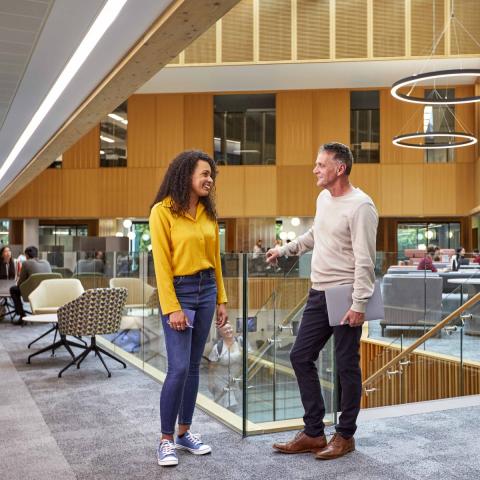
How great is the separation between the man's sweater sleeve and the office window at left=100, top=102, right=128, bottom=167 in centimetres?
1859

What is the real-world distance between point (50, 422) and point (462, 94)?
18.5 meters

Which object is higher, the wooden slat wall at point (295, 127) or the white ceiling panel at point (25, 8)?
the wooden slat wall at point (295, 127)

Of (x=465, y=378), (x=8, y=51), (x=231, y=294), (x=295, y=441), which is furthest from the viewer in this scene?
(x=465, y=378)

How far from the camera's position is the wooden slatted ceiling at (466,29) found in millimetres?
16828

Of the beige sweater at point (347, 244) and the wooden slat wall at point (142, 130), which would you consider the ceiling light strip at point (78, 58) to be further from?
the wooden slat wall at point (142, 130)

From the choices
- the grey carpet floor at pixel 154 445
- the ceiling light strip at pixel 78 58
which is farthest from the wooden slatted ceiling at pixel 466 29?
the grey carpet floor at pixel 154 445

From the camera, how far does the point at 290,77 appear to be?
18.9 metres

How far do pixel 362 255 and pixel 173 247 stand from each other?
0.92 m

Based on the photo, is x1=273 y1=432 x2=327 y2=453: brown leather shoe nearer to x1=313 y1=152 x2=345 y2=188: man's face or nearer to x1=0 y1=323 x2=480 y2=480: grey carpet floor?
x1=0 y1=323 x2=480 y2=480: grey carpet floor

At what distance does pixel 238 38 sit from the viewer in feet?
58.3

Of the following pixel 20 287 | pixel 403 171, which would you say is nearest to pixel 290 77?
pixel 403 171

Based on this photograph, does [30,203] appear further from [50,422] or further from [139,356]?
[50,422]

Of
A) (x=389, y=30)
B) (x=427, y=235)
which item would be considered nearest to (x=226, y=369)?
(x=389, y=30)

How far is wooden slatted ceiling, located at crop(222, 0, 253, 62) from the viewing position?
1769 cm
